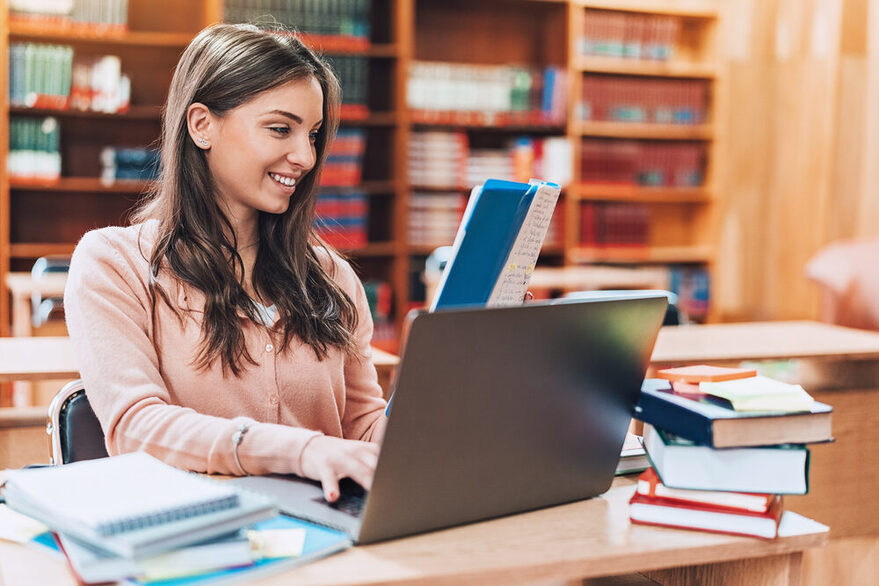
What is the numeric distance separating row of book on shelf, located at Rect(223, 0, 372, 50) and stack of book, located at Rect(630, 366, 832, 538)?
4.03m

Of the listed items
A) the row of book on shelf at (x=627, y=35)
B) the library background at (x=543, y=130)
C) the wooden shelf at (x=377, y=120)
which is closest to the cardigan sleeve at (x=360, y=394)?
the library background at (x=543, y=130)

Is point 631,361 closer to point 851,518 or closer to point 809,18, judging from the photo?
point 851,518

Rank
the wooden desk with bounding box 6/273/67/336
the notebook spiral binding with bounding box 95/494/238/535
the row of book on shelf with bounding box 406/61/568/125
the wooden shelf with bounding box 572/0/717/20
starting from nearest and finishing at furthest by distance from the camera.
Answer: the notebook spiral binding with bounding box 95/494/238/535, the wooden desk with bounding box 6/273/67/336, the row of book on shelf with bounding box 406/61/568/125, the wooden shelf with bounding box 572/0/717/20

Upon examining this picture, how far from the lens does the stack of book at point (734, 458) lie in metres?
1.04

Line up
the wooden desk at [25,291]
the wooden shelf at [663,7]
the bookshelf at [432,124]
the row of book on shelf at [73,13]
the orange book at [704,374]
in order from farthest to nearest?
the wooden shelf at [663,7]
the bookshelf at [432,124]
the row of book on shelf at [73,13]
the wooden desk at [25,291]
the orange book at [704,374]

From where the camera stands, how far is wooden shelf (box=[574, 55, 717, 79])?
5551mm

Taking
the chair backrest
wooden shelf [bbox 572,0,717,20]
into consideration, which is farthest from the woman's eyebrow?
wooden shelf [bbox 572,0,717,20]

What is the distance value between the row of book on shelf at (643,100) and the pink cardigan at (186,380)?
165 inches

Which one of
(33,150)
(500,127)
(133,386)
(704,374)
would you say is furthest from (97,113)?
(704,374)

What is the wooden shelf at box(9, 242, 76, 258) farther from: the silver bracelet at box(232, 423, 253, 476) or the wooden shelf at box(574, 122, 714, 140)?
the silver bracelet at box(232, 423, 253, 476)

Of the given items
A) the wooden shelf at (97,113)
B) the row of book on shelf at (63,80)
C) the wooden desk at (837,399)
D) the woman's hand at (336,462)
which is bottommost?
the wooden desk at (837,399)

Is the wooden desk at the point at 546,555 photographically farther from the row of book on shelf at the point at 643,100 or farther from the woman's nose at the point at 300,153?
the row of book on shelf at the point at 643,100

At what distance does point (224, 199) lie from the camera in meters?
1.58

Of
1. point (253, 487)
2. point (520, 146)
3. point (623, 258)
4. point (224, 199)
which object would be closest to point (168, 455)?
point (253, 487)
